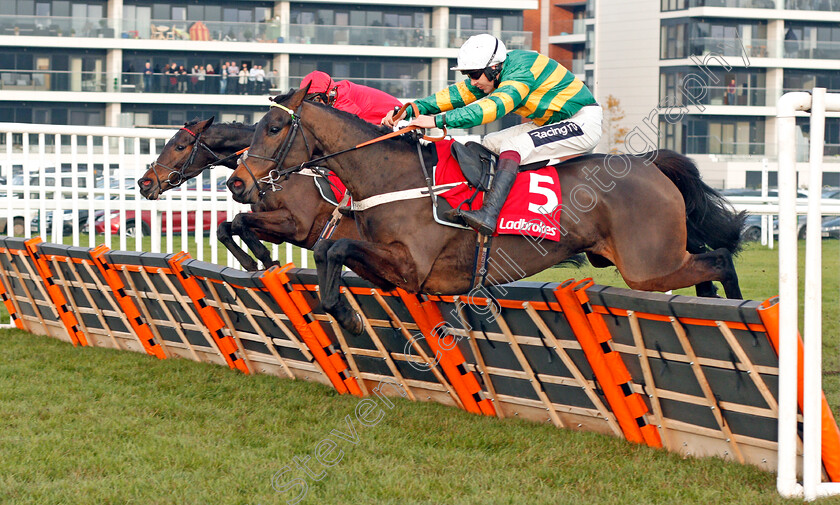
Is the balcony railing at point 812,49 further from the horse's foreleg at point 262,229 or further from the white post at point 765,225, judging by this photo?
the horse's foreleg at point 262,229

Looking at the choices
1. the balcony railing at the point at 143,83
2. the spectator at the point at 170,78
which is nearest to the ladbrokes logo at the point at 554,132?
the balcony railing at the point at 143,83

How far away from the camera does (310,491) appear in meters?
4.06

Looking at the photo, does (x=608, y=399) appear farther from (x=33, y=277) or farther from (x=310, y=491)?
(x=33, y=277)

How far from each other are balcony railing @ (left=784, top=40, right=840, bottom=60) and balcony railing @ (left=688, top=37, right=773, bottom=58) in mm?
845

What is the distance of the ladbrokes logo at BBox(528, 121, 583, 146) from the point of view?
4984 millimetres

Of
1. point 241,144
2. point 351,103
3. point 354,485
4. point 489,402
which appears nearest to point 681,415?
point 489,402

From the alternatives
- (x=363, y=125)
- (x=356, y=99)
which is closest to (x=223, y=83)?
(x=356, y=99)

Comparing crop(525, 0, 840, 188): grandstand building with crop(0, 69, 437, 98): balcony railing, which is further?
crop(525, 0, 840, 188): grandstand building

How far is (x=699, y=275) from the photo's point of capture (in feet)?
16.4

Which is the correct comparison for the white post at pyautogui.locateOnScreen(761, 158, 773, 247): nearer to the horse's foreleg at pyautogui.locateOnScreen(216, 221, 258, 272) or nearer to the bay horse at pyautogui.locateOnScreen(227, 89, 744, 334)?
the horse's foreleg at pyautogui.locateOnScreen(216, 221, 258, 272)

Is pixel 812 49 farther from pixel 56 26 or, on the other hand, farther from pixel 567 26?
pixel 56 26

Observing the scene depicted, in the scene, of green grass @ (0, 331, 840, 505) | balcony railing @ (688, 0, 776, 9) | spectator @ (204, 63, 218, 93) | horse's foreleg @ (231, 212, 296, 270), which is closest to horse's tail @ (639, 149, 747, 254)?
green grass @ (0, 331, 840, 505)

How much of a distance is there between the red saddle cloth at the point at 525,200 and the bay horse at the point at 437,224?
0.08m

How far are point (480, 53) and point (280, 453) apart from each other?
85.3 inches
